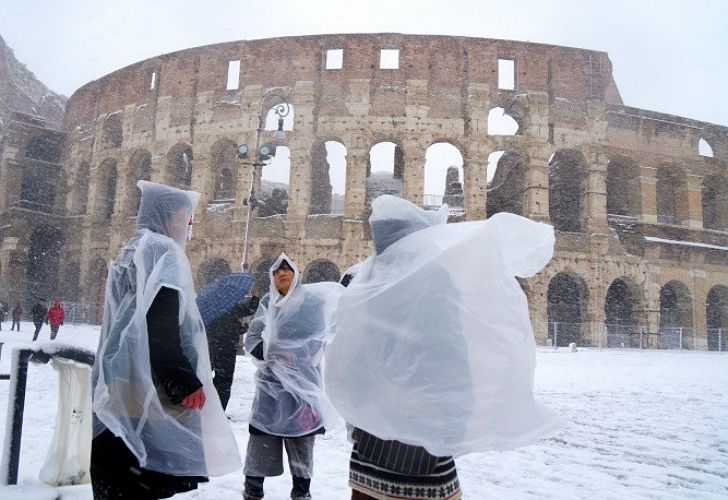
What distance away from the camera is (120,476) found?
6.88 feet

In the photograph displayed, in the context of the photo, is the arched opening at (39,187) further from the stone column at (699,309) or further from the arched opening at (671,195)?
the stone column at (699,309)

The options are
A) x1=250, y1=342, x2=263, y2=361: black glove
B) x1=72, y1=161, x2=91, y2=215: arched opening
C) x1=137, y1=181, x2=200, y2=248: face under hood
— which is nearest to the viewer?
x1=137, y1=181, x2=200, y2=248: face under hood

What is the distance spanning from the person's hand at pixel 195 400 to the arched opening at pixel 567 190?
812 inches

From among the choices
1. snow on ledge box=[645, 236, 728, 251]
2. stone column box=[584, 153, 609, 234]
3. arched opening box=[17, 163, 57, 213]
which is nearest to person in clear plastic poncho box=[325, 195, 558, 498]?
stone column box=[584, 153, 609, 234]

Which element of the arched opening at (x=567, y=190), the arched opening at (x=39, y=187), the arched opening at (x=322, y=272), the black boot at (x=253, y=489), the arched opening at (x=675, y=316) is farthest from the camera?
the arched opening at (x=39, y=187)

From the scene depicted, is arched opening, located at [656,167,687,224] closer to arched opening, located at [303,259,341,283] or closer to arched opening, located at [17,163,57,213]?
arched opening, located at [303,259,341,283]

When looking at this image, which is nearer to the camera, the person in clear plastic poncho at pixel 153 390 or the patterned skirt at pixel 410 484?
the patterned skirt at pixel 410 484

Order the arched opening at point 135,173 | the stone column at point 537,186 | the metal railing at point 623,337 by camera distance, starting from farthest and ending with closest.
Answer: the arched opening at point 135,173
the stone column at point 537,186
the metal railing at point 623,337

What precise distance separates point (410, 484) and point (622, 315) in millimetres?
22658

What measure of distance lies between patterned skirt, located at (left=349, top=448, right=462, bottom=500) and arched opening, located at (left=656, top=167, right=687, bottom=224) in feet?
76.7

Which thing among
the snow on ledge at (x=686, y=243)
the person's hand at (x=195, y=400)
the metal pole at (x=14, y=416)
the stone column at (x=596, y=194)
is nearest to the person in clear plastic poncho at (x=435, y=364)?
the person's hand at (x=195, y=400)

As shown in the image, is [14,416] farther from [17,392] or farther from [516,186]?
[516,186]

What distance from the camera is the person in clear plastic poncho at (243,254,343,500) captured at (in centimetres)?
314

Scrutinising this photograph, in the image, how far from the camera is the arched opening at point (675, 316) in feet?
63.9
